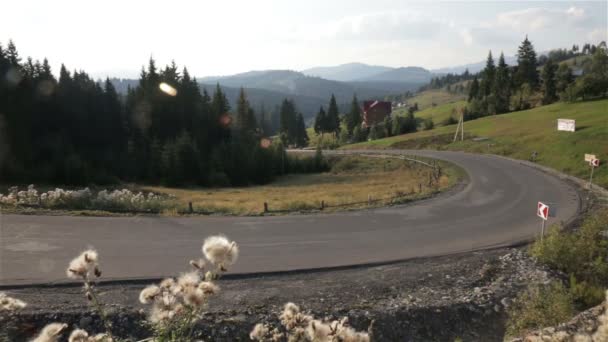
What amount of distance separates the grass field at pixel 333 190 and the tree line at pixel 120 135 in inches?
205

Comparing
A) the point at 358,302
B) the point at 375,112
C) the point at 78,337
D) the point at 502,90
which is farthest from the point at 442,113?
the point at 78,337

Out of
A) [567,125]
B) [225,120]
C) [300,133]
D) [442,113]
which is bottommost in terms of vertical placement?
[567,125]

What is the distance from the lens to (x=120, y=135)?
50656mm

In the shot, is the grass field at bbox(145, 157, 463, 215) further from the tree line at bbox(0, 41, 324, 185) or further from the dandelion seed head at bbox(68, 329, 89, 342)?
the dandelion seed head at bbox(68, 329, 89, 342)

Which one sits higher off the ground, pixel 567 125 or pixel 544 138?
pixel 567 125

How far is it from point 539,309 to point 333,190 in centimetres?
2498

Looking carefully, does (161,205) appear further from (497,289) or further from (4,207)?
(497,289)

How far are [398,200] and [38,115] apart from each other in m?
40.5

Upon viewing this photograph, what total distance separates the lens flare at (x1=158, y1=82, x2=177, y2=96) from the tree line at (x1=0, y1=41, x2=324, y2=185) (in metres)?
0.13

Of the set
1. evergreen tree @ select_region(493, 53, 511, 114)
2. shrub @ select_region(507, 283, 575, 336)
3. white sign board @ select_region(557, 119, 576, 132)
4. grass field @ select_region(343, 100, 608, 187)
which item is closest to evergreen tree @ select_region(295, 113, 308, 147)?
grass field @ select_region(343, 100, 608, 187)

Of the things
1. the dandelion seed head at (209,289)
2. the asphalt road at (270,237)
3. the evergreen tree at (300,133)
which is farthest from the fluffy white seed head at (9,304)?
the evergreen tree at (300,133)

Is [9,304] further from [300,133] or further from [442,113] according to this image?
[442,113]

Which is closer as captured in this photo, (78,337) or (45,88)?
(78,337)

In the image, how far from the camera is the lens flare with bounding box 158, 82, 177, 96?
172 feet
